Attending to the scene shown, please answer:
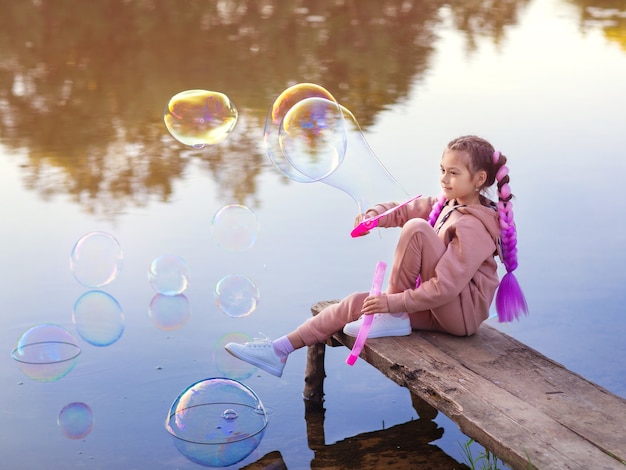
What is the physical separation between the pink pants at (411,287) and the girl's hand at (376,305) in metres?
0.09

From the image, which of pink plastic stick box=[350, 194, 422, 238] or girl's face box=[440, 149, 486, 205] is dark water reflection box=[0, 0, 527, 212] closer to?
pink plastic stick box=[350, 194, 422, 238]

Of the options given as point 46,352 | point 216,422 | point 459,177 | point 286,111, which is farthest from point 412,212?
point 46,352

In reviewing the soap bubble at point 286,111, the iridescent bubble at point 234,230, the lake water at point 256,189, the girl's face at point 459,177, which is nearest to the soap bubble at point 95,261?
the lake water at point 256,189

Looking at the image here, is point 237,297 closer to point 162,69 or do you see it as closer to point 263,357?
point 263,357

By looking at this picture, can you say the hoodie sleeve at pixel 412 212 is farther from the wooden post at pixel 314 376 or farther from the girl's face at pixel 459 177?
the wooden post at pixel 314 376

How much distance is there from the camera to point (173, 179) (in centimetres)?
754

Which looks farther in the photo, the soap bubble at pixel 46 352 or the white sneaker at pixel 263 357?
the soap bubble at pixel 46 352

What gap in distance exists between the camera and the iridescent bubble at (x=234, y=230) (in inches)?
196

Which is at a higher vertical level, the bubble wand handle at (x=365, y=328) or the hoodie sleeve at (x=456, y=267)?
the hoodie sleeve at (x=456, y=267)

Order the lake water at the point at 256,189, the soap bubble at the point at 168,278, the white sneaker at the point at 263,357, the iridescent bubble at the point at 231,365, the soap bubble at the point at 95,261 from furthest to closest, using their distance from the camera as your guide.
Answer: the soap bubble at the point at 168,278 < the soap bubble at the point at 95,261 < the iridescent bubble at the point at 231,365 < the lake water at the point at 256,189 < the white sneaker at the point at 263,357

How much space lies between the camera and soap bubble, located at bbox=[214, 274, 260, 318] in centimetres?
471

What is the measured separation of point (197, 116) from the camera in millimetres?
5098

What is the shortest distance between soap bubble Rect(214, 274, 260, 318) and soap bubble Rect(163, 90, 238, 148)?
712 mm

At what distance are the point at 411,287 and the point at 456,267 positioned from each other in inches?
8.2
